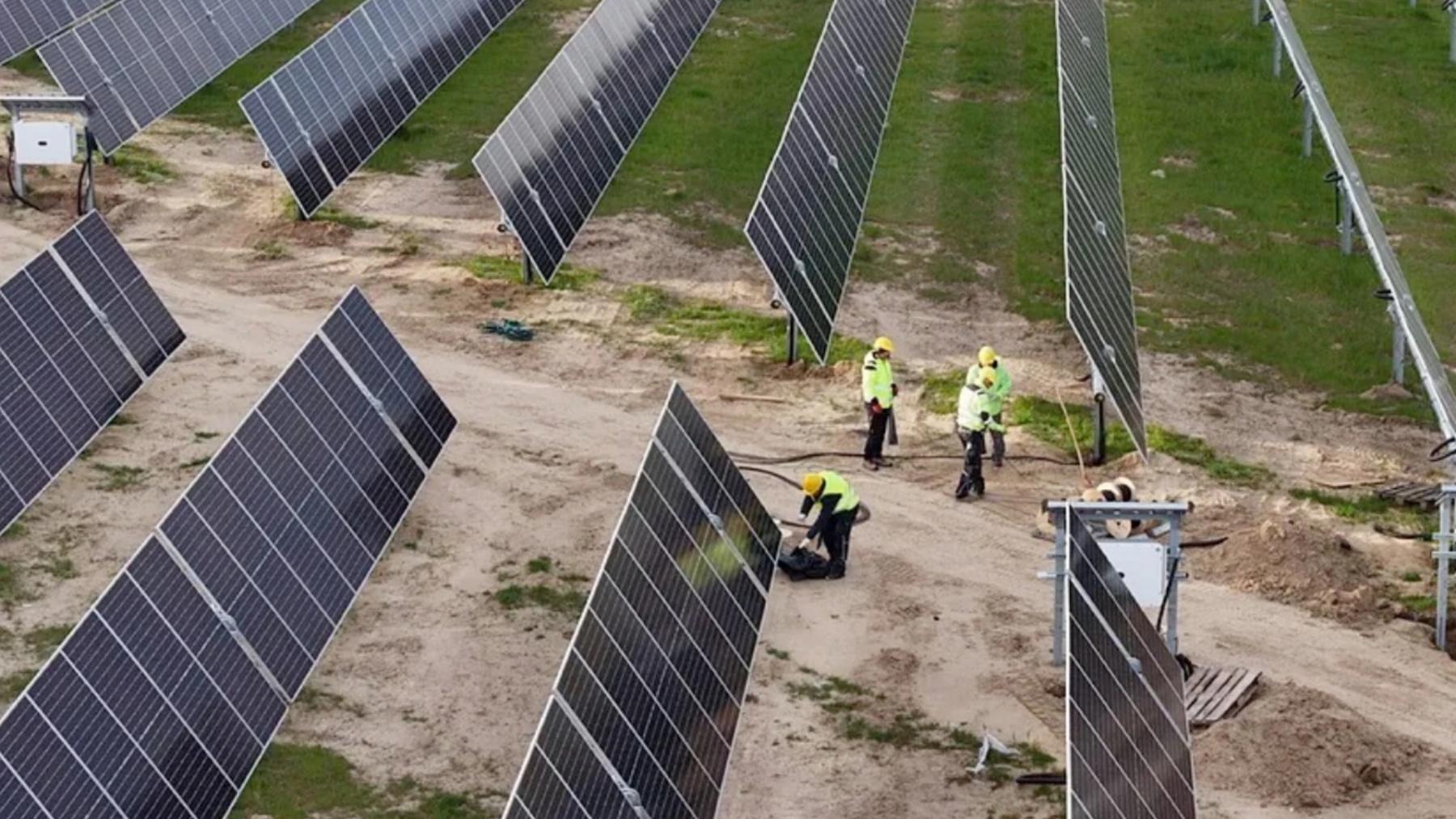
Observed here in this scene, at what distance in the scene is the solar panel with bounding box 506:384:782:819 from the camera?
18750 mm

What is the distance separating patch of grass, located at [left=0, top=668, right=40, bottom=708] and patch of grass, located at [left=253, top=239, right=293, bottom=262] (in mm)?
11360

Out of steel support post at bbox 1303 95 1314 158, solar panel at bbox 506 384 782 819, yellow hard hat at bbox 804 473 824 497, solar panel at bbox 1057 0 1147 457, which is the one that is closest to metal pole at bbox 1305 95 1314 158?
steel support post at bbox 1303 95 1314 158

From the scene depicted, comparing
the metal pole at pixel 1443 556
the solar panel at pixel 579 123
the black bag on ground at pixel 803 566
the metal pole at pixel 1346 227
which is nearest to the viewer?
the metal pole at pixel 1443 556

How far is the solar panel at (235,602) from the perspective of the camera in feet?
63.3

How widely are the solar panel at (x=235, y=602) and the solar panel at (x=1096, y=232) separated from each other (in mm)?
7266

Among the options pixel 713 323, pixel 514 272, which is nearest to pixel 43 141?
pixel 514 272

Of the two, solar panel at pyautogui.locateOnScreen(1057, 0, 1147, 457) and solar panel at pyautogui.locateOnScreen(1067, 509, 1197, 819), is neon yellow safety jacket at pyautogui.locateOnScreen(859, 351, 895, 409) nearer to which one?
solar panel at pyautogui.locateOnScreen(1057, 0, 1147, 457)

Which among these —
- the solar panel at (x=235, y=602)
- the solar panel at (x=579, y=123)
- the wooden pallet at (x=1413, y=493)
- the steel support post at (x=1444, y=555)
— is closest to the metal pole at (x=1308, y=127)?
the solar panel at (x=579, y=123)

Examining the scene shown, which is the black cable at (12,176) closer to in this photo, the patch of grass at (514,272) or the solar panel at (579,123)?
the patch of grass at (514,272)

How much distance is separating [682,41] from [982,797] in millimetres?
22172

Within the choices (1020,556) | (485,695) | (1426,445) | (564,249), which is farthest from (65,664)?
(1426,445)

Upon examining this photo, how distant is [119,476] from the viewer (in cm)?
2709

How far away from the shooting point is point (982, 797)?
2172 cm

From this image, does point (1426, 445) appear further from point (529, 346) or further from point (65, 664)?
point (65, 664)
